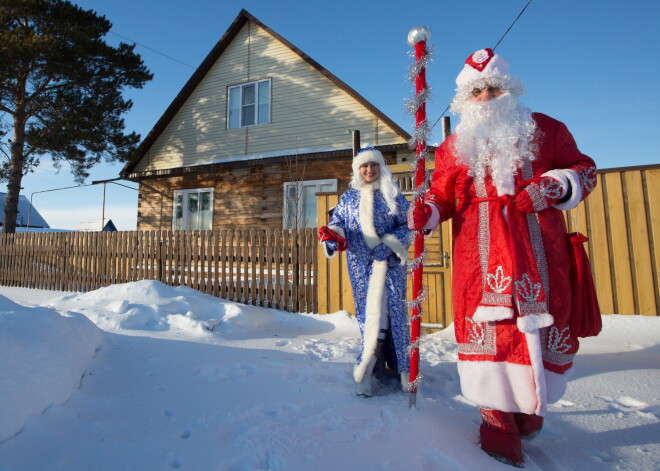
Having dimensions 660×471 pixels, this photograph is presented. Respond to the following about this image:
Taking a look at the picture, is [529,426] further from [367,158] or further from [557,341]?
[367,158]

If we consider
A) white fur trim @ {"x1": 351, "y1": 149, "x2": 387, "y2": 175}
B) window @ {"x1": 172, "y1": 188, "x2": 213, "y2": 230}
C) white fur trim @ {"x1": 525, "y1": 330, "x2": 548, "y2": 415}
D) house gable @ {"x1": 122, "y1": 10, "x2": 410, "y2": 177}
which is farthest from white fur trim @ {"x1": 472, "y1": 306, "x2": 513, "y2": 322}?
window @ {"x1": 172, "y1": 188, "x2": 213, "y2": 230}

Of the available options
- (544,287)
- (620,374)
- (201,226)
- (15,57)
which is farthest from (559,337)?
(15,57)

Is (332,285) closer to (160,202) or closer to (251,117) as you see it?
(251,117)

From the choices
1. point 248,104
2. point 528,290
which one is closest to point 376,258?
point 528,290

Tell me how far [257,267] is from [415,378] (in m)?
4.55

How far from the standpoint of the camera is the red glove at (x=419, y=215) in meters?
1.85

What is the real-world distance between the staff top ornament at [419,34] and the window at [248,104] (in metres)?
9.25

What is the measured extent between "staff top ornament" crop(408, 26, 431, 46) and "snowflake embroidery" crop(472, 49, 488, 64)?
0.33 m

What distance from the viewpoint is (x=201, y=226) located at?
11.4 meters

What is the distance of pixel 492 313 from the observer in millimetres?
1585

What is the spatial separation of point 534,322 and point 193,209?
11.5 m

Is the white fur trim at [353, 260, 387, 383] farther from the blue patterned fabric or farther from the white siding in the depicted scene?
the white siding

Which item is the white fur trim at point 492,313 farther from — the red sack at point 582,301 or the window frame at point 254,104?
the window frame at point 254,104

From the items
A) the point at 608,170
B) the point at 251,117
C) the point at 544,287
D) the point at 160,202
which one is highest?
the point at 251,117
